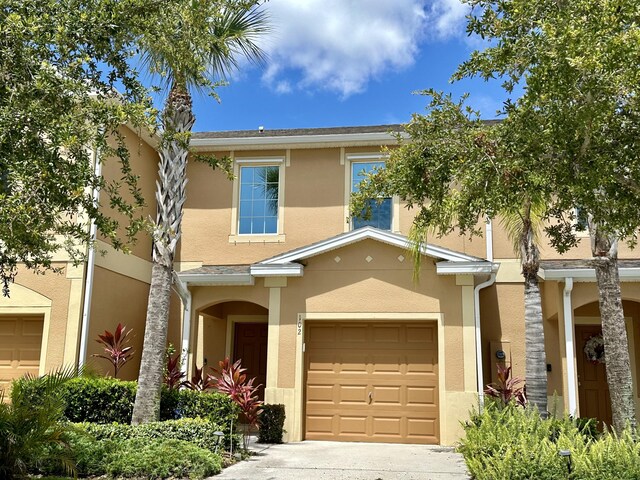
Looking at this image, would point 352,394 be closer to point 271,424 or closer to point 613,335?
point 271,424

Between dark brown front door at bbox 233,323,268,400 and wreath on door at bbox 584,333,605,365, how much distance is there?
811 centimetres

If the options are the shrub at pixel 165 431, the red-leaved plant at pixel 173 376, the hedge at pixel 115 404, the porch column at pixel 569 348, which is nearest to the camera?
the shrub at pixel 165 431

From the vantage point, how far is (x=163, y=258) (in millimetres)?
10984

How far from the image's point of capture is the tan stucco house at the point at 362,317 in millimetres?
13320

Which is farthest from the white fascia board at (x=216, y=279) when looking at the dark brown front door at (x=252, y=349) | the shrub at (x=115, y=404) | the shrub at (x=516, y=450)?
the shrub at (x=516, y=450)

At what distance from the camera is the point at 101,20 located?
22.4 feet

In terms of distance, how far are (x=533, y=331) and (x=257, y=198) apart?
8.42 meters

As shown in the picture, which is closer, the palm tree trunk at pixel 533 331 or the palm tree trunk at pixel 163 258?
the palm tree trunk at pixel 163 258

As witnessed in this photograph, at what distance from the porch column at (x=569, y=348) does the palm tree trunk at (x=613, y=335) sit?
3.66 meters

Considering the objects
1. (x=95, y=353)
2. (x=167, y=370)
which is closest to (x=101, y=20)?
(x=167, y=370)

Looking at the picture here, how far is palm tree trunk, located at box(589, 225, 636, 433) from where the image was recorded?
29.6 ft

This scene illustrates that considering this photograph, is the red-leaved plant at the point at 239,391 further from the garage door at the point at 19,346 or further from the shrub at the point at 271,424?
the garage door at the point at 19,346

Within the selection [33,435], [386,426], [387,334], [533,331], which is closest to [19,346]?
[33,435]

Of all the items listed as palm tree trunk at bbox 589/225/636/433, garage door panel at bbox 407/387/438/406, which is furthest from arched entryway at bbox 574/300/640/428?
palm tree trunk at bbox 589/225/636/433
